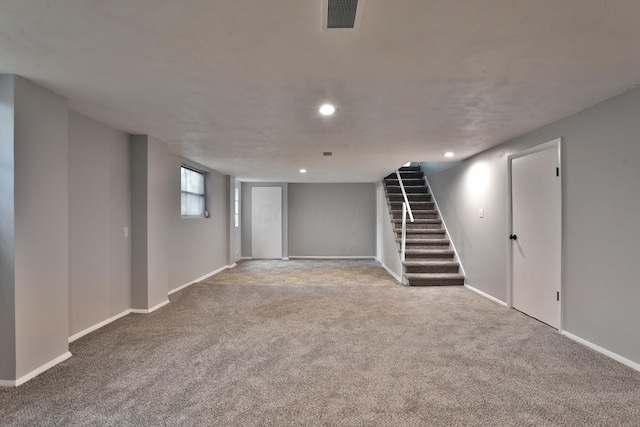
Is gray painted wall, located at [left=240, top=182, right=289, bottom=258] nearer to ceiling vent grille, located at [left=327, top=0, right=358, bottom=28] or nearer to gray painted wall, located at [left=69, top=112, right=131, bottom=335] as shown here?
gray painted wall, located at [left=69, top=112, right=131, bottom=335]

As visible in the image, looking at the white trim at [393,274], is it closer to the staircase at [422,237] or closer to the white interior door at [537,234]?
the staircase at [422,237]

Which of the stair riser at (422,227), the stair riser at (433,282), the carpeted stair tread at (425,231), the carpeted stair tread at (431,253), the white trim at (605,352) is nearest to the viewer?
the white trim at (605,352)

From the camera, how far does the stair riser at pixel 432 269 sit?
5.60m

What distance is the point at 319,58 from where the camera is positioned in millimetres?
2002

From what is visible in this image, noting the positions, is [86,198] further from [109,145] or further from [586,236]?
[586,236]

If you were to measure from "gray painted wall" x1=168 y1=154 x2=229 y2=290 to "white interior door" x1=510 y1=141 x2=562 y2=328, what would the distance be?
4.84 m

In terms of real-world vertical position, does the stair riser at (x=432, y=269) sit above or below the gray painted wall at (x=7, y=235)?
below

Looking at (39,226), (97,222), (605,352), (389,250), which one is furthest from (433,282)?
(39,226)

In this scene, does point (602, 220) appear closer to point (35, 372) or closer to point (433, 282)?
point (433, 282)

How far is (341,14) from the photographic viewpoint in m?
1.56

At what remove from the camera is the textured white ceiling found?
1558mm

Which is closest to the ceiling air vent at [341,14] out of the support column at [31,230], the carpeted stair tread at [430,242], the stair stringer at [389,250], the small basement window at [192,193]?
the support column at [31,230]

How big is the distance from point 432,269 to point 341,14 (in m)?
4.91

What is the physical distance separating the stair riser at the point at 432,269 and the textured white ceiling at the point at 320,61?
9.16 feet
